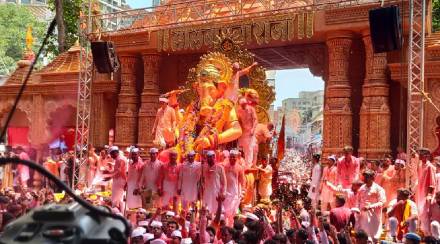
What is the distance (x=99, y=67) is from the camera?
12.9 m

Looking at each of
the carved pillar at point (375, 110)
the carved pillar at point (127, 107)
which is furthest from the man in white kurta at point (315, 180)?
the carved pillar at point (127, 107)

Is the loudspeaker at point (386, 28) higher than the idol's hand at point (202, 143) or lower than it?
higher

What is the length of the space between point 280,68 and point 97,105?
525cm

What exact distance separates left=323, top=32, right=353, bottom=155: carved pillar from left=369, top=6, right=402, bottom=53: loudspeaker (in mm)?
2520

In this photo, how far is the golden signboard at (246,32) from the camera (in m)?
12.4

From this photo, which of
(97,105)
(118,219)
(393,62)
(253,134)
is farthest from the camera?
(97,105)

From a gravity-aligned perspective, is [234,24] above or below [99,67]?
above

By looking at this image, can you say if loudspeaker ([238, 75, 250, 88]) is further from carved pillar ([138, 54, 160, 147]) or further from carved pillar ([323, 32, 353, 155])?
carved pillar ([138, 54, 160, 147])

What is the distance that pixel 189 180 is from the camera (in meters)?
8.82

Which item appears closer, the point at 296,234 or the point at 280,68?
the point at 296,234

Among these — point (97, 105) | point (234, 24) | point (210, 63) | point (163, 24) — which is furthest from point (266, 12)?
point (97, 105)

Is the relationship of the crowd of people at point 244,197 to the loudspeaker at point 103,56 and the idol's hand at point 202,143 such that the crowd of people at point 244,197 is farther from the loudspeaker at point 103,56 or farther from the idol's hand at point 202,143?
the loudspeaker at point 103,56

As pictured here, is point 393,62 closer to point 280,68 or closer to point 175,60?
point 280,68

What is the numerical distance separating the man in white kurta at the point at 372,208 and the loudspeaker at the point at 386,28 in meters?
3.16
